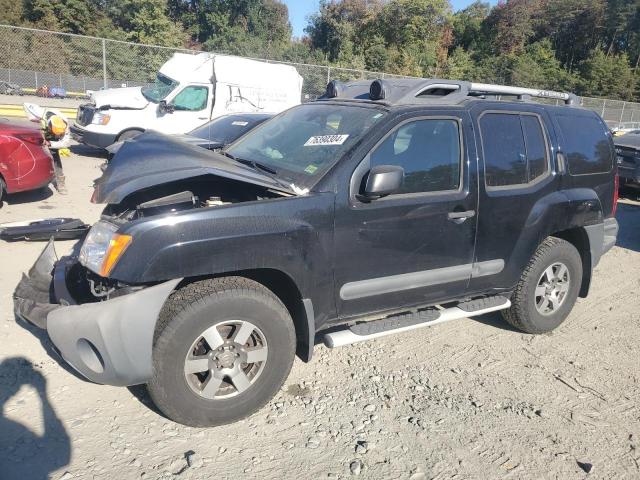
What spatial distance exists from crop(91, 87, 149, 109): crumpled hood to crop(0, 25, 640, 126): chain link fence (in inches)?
175

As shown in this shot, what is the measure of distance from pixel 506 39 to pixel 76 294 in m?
60.5

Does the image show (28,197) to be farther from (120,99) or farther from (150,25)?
(150,25)

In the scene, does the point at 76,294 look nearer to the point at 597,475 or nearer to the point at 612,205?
the point at 597,475

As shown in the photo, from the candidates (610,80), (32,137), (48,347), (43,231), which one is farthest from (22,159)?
(610,80)

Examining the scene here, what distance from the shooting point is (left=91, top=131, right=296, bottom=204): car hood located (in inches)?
114

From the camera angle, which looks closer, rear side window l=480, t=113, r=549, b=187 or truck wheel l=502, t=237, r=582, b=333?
rear side window l=480, t=113, r=549, b=187

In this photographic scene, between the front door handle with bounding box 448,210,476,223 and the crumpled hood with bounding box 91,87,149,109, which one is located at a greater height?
the crumpled hood with bounding box 91,87,149,109

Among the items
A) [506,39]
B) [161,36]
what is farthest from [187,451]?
[506,39]

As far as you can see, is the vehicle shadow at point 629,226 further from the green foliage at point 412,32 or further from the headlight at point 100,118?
the green foliage at point 412,32

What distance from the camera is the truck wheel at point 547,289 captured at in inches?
165

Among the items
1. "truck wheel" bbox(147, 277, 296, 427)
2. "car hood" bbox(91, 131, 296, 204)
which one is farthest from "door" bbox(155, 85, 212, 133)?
"truck wheel" bbox(147, 277, 296, 427)

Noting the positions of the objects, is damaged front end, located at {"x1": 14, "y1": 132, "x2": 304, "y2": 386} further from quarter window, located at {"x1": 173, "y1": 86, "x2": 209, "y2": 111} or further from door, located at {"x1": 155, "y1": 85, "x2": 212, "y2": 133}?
quarter window, located at {"x1": 173, "y1": 86, "x2": 209, "y2": 111}

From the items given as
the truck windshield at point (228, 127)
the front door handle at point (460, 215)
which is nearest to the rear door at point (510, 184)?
the front door handle at point (460, 215)

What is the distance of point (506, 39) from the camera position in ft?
181
